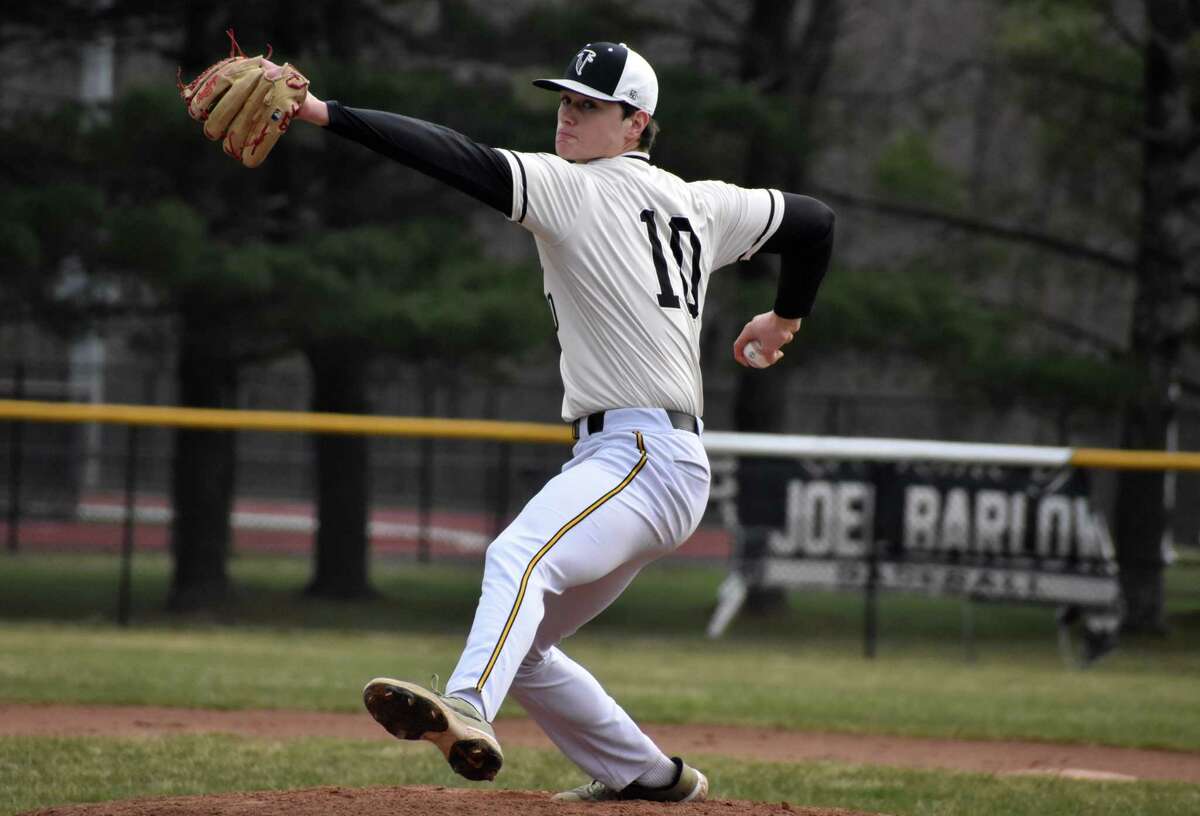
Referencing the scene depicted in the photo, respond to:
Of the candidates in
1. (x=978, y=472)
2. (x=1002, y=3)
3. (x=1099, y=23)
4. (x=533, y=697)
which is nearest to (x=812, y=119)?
(x=1002, y=3)

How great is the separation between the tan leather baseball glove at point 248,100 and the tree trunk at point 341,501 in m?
11.1

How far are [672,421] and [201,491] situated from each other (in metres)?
11.2

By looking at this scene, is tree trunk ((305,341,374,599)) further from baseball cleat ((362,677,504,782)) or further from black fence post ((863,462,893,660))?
baseball cleat ((362,677,504,782))

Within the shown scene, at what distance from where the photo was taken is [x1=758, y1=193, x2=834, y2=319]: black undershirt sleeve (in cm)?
467

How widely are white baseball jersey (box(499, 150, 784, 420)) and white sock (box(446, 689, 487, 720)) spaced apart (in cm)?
88

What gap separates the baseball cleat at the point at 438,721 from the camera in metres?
3.61

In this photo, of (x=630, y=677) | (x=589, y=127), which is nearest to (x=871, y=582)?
(x=630, y=677)

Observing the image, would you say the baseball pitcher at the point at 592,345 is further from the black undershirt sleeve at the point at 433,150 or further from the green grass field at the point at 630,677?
the green grass field at the point at 630,677

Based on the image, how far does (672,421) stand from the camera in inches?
170

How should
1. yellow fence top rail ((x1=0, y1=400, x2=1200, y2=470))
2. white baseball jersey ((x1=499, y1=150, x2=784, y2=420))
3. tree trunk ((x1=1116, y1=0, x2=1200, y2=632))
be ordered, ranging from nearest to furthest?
white baseball jersey ((x1=499, y1=150, x2=784, y2=420)) < yellow fence top rail ((x1=0, y1=400, x2=1200, y2=470)) < tree trunk ((x1=1116, y1=0, x2=1200, y2=632))

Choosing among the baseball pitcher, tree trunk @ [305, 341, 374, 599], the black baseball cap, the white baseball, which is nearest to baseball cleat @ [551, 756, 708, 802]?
the baseball pitcher

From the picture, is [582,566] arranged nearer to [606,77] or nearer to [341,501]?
[606,77]

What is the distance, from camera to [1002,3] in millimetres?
16016

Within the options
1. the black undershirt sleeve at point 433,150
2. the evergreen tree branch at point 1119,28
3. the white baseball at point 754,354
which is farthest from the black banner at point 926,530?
the black undershirt sleeve at point 433,150
